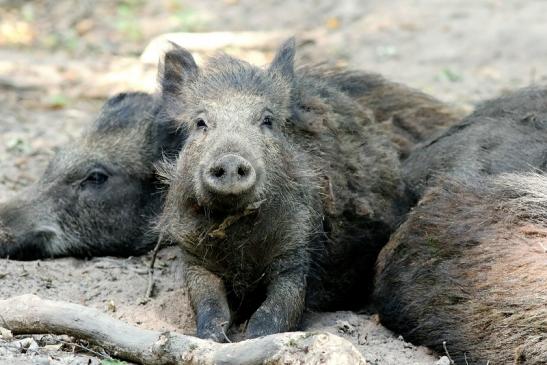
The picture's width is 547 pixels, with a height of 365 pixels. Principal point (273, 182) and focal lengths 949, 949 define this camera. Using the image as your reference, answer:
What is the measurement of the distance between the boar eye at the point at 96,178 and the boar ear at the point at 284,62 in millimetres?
1526

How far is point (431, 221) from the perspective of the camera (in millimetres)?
4871

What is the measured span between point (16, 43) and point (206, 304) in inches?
279

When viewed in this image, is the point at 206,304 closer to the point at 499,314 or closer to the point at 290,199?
the point at 290,199

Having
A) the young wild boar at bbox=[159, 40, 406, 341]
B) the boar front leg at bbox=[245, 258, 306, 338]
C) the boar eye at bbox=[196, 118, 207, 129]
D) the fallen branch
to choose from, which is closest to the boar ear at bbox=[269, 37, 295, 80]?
the young wild boar at bbox=[159, 40, 406, 341]

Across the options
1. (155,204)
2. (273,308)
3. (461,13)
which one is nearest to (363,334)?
(273,308)

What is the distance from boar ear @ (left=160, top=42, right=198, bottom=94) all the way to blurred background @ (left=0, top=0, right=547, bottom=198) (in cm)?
200

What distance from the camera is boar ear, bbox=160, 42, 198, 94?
540cm

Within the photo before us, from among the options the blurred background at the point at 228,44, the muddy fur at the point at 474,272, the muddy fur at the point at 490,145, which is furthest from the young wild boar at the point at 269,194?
the blurred background at the point at 228,44

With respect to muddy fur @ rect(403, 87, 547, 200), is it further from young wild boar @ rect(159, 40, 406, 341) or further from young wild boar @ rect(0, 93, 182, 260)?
young wild boar @ rect(0, 93, 182, 260)

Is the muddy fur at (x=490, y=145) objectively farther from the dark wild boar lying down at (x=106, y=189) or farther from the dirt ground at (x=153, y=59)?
the dirt ground at (x=153, y=59)

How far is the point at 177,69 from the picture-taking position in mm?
5453

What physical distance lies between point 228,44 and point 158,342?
612 cm

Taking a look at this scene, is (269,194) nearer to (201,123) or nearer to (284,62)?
(201,123)

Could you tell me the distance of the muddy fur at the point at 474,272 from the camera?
13.6 ft
